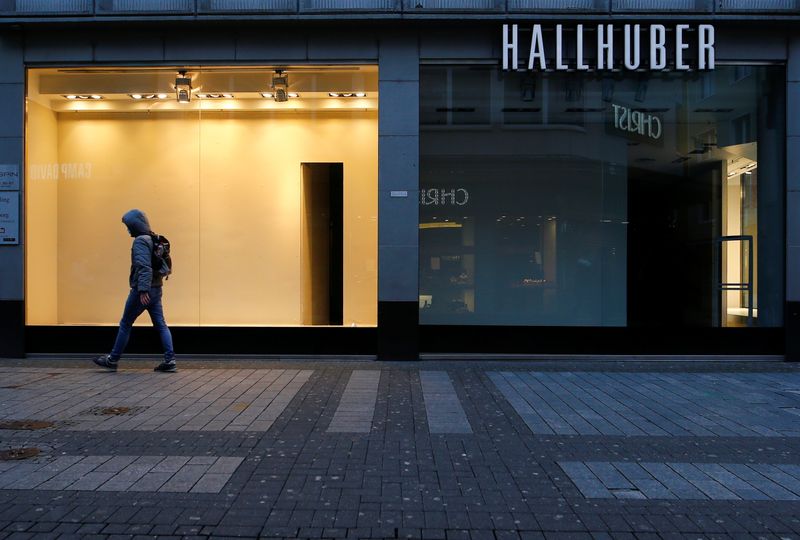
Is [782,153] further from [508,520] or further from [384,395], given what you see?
[508,520]

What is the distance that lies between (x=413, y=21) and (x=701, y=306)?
662 cm

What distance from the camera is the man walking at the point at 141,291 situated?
26.9ft

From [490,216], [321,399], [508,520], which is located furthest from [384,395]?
[490,216]

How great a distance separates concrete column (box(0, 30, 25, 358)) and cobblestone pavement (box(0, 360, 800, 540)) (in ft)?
5.58

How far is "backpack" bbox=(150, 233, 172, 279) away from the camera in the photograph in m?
8.38

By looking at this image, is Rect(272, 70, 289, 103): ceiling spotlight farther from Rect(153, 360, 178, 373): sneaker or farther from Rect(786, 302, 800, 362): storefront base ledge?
Rect(786, 302, 800, 362): storefront base ledge

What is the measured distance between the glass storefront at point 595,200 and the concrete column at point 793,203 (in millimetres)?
365

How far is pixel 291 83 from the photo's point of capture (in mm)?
10141

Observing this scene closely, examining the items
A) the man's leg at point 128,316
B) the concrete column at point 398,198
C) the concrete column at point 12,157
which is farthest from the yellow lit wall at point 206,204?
the man's leg at point 128,316

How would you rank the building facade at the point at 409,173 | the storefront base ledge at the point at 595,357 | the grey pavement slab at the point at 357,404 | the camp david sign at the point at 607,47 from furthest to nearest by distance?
the storefront base ledge at the point at 595,357, the building facade at the point at 409,173, the camp david sign at the point at 607,47, the grey pavement slab at the point at 357,404

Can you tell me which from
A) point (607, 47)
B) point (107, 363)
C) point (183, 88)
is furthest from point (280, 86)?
point (607, 47)

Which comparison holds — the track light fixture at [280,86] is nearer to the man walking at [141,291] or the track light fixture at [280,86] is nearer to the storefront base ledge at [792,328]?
the man walking at [141,291]

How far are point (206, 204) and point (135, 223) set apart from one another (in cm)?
237

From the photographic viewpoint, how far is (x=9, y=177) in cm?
959
